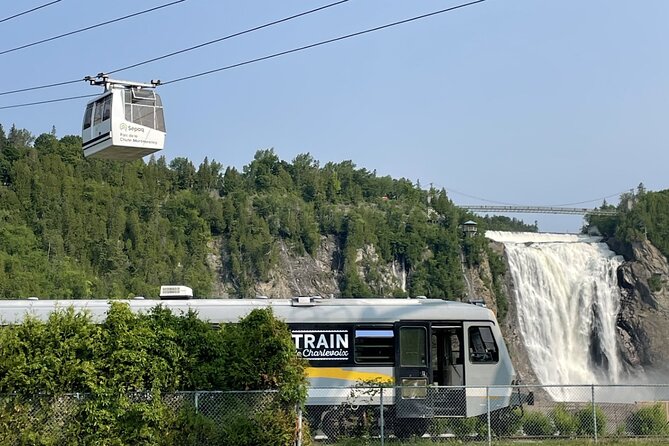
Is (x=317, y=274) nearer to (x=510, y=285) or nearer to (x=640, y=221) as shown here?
(x=510, y=285)

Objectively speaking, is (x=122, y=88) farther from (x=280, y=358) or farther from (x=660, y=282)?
(x=660, y=282)

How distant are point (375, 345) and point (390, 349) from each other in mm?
453

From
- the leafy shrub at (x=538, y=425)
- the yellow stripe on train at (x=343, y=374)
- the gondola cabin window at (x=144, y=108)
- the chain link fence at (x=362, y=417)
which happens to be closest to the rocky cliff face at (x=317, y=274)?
the yellow stripe on train at (x=343, y=374)

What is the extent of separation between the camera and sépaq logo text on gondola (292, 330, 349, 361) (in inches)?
1101

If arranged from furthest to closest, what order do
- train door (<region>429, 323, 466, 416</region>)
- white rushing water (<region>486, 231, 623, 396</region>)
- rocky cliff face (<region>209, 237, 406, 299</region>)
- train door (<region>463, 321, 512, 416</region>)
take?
rocky cliff face (<region>209, 237, 406, 299</region>)
white rushing water (<region>486, 231, 623, 396</region>)
train door (<region>463, 321, 512, 416</region>)
train door (<region>429, 323, 466, 416</region>)

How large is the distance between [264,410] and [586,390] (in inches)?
2311

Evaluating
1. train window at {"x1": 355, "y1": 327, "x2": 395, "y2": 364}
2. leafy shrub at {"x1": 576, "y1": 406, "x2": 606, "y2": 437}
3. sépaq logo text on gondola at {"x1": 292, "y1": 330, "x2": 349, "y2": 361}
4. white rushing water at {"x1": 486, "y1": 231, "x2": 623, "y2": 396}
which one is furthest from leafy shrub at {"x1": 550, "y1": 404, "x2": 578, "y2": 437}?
white rushing water at {"x1": 486, "y1": 231, "x2": 623, "y2": 396}

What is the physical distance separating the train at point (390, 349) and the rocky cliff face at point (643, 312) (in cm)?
8243

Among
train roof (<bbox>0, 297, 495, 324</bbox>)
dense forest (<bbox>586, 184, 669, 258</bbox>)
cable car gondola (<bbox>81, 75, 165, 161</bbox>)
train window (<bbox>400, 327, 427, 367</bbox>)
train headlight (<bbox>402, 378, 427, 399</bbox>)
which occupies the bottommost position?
train headlight (<bbox>402, 378, 427, 399</bbox>)

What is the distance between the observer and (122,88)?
2672cm

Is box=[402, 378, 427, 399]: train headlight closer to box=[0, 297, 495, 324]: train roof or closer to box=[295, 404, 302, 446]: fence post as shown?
box=[0, 297, 495, 324]: train roof

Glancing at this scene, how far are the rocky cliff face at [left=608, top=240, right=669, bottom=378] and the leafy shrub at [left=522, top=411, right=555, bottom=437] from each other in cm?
8464

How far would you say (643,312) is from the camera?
373 feet

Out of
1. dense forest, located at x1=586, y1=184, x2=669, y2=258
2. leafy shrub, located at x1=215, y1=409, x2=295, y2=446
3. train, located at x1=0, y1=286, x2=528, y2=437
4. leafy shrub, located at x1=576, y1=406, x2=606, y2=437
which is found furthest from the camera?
dense forest, located at x1=586, y1=184, x2=669, y2=258
